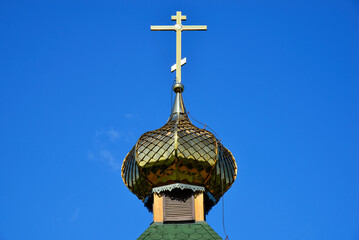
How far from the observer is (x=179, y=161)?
18.4 m

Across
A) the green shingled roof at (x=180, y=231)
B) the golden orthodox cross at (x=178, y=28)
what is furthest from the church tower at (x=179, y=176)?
the golden orthodox cross at (x=178, y=28)

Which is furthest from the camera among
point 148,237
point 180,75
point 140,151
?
point 180,75

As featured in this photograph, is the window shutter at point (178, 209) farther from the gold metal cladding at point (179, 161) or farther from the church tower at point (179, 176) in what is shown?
the gold metal cladding at point (179, 161)

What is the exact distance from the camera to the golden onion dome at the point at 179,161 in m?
18.5

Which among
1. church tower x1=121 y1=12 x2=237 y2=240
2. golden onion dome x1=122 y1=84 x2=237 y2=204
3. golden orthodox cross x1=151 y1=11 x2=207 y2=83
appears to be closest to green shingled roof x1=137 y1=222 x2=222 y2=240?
church tower x1=121 y1=12 x2=237 y2=240

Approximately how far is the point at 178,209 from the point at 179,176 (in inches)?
29.0

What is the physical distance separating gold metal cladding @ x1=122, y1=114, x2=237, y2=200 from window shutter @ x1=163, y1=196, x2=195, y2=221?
16.6 inches

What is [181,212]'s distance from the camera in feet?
60.0

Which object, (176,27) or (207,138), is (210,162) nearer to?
(207,138)

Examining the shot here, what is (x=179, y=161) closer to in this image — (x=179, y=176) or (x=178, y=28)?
(x=179, y=176)

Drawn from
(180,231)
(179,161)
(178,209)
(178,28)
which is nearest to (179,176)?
(179,161)

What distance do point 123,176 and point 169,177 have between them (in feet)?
5.43

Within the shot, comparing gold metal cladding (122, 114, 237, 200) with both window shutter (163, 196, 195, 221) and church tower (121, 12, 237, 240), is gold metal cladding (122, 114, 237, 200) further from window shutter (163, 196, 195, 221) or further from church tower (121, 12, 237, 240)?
window shutter (163, 196, 195, 221)

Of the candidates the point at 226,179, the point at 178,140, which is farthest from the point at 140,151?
the point at 226,179
